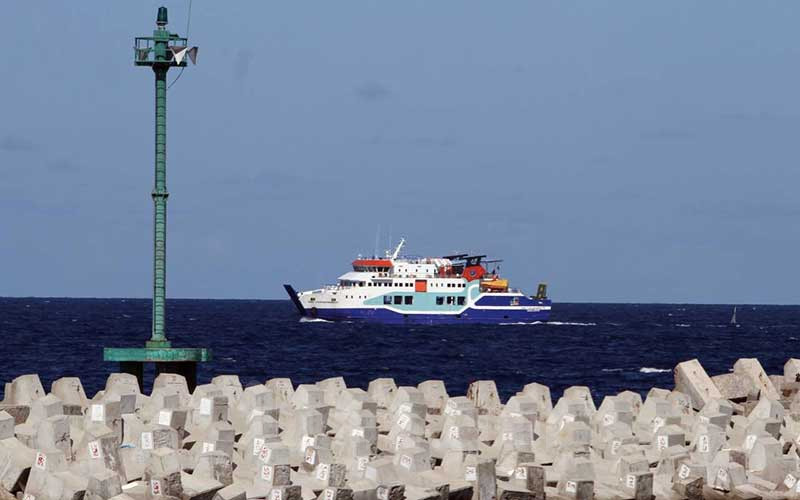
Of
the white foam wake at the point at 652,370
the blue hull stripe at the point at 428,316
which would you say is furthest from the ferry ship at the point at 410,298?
the white foam wake at the point at 652,370

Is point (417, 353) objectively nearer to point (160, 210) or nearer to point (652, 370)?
point (652, 370)

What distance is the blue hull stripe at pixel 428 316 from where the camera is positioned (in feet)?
321

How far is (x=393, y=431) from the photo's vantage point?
55.9 feet

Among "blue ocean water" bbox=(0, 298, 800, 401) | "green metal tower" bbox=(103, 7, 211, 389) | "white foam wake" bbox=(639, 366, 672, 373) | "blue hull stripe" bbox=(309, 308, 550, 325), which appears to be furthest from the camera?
"blue hull stripe" bbox=(309, 308, 550, 325)

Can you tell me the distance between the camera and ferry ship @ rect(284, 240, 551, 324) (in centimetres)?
9825

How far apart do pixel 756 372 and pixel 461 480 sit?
9.40 m

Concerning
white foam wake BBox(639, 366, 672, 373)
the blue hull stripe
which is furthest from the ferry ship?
white foam wake BBox(639, 366, 672, 373)

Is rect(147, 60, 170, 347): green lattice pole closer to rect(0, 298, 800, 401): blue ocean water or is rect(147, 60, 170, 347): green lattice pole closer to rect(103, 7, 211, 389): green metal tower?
rect(103, 7, 211, 389): green metal tower

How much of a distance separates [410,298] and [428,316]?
5.77ft

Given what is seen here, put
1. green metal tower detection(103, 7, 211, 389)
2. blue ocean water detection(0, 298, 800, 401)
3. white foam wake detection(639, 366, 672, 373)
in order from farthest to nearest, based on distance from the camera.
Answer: white foam wake detection(639, 366, 672, 373), blue ocean water detection(0, 298, 800, 401), green metal tower detection(103, 7, 211, 389)

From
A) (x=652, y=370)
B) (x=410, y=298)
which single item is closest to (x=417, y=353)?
(x=652, y=370)

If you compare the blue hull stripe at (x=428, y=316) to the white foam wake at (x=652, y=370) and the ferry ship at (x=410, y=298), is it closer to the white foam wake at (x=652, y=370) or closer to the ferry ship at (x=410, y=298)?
the ferry ship at (x=410, y=298)

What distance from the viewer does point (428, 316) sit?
99.0 meters

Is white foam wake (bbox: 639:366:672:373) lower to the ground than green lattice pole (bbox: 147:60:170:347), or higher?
lower
